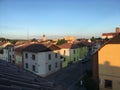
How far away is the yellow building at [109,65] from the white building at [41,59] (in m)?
14.6

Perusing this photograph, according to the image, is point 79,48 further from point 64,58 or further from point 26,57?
point 26,57

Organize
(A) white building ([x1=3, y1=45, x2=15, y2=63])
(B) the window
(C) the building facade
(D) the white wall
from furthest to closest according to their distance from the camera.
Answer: (C) the building facade
(A) white building ([x1=3, y1=45, x2=15, y2=63])
(D) the white wall
(B) the window

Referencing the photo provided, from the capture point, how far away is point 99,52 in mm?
20172

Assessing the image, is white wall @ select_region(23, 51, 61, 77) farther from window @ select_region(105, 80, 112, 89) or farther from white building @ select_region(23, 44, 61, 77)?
window @ select_region(105, 80, 112, 89)

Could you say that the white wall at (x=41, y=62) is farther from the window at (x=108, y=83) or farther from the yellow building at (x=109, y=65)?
the window at (x=108, y=83)

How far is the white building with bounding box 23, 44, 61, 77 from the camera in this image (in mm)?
32438

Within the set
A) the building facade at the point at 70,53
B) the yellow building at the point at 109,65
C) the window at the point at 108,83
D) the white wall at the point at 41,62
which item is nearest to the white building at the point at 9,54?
the white wall at the point at 41,62

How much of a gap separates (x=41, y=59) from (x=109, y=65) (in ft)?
53.3

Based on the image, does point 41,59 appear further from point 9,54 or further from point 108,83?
point 9,54

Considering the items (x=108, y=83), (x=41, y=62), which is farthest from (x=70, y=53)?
(x=108, y=83)

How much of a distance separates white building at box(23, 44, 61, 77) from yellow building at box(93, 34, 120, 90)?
14.6m

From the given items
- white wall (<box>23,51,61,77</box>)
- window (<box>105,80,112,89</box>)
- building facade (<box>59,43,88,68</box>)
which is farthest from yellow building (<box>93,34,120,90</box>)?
building facade (<box>59,43,88,68</box>)

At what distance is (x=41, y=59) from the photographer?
107ft

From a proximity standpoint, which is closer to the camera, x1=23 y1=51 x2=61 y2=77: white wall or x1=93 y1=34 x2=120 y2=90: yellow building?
x1=93 y1=34 x2=120 y2=90: yellow building
